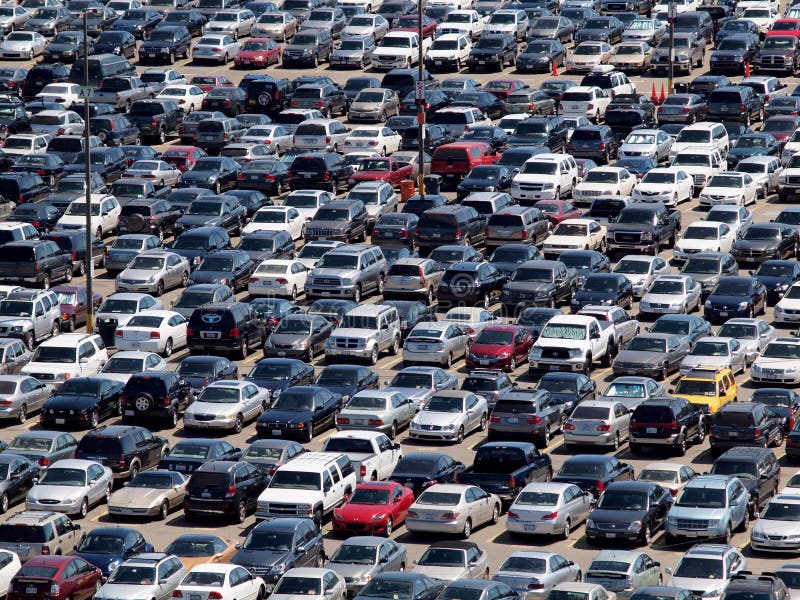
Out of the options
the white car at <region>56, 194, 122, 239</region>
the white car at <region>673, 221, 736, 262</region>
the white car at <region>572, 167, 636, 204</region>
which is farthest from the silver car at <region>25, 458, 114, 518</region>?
the white car at <region>572, 167, 636, 204</region>

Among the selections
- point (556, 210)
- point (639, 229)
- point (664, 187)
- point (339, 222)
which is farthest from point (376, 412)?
point (664, 187)

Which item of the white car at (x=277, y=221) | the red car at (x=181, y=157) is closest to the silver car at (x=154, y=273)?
the white car at (x=277, y=221)

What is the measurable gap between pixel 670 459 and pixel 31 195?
29.7 meters

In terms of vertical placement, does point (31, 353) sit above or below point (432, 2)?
below

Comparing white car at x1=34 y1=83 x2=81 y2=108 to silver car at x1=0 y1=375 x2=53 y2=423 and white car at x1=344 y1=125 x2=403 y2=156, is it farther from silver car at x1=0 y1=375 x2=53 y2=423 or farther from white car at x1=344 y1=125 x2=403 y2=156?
silver car at x1=0 y1=375 x2=53 y2=423

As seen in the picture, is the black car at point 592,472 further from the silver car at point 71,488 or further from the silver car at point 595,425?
the silver car at point 71,488

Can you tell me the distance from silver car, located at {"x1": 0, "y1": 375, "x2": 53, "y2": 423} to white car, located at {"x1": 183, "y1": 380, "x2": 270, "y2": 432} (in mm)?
4087

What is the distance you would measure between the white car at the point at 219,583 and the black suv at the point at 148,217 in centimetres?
2858

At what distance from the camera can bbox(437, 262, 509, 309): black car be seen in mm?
61750

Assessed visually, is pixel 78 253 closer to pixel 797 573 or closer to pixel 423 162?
pixel 423 162

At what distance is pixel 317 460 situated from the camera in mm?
47812

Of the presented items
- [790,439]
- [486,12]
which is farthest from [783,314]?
[486,12]

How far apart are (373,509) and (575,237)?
856 inches

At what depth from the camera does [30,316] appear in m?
60.0
